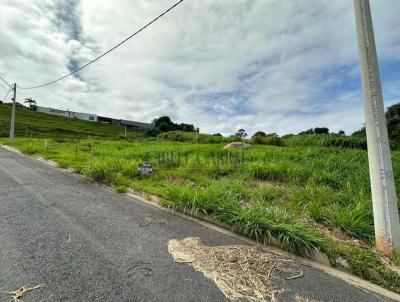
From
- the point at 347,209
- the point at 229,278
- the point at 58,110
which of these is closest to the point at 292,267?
the point at 229,278

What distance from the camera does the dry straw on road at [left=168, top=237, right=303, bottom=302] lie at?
5.80 ft

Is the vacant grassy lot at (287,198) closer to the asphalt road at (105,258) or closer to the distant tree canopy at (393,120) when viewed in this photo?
the asphalt road at (105,258)

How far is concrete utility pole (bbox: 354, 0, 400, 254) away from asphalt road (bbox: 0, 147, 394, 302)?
0.76 m

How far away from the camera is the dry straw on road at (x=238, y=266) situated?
177 centimetres

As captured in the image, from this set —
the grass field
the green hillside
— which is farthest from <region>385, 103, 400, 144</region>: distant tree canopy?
the green hillside

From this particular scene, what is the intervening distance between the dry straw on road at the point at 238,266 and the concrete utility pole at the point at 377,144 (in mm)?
1085

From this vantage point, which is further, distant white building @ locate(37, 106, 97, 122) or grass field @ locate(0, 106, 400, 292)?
distant white building @ locate(37, 106, 97, 122)

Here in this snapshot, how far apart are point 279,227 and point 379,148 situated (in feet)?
4.65

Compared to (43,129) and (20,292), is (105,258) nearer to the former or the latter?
(20,292)

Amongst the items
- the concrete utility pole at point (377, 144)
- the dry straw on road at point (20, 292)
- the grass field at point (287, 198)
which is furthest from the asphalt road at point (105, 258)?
the concrete utility pole at point (377, 144)

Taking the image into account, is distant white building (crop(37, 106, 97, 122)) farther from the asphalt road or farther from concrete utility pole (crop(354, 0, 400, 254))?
concrete utility pole (crop(354, 0, 400, 254))

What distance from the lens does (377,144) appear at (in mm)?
2387

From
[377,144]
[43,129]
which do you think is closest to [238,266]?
[377,144]

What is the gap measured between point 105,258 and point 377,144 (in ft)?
10.2
